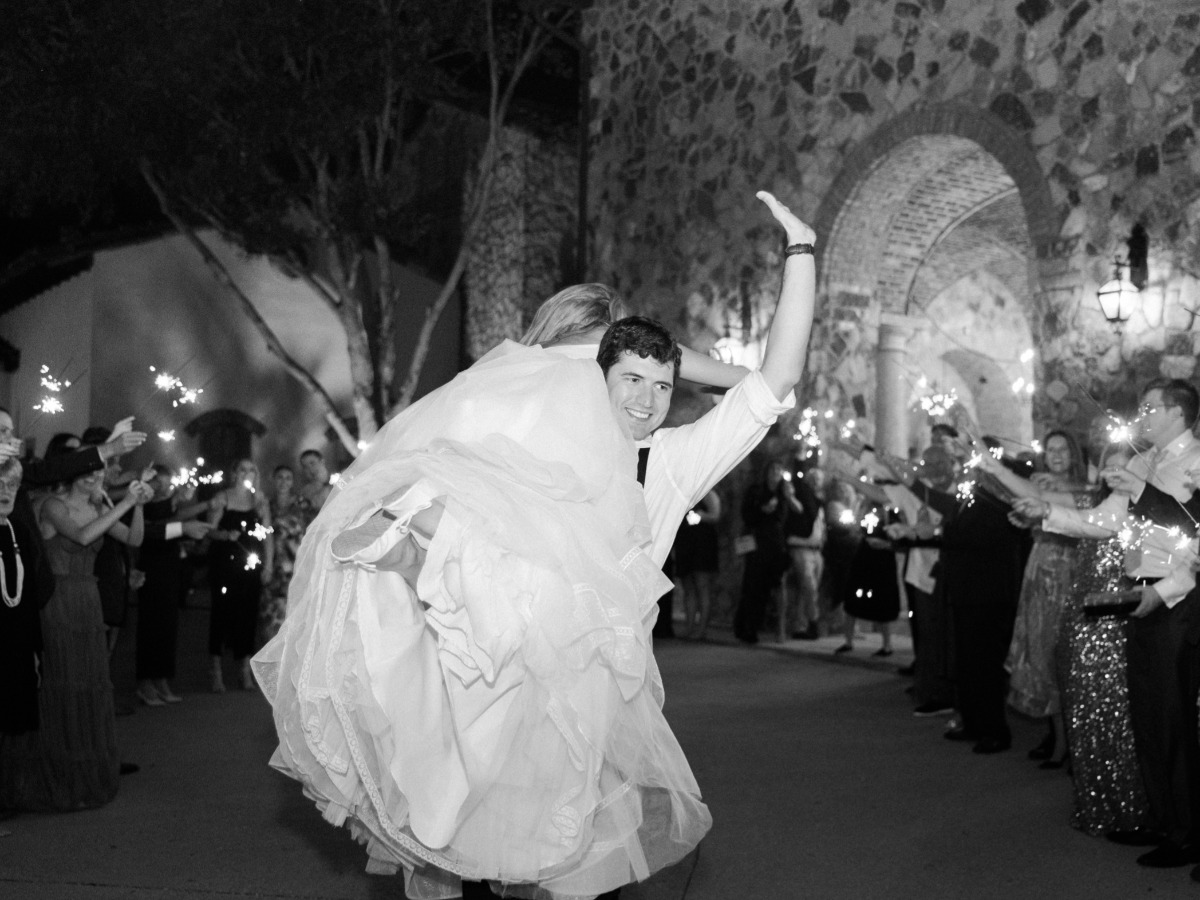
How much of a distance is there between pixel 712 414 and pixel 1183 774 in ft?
9.94

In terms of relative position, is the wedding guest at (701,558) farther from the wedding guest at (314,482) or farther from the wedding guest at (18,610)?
the wedding guest at (18,610)

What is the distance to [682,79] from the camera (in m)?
14.0

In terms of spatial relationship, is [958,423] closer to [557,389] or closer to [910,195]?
[557,389]

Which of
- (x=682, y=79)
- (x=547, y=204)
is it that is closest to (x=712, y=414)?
(x=682, y=79)

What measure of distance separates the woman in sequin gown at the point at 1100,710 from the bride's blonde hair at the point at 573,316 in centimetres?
306

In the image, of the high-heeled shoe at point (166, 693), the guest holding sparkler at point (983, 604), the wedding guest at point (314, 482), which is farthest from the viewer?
the wedding guest at point (314, 482)

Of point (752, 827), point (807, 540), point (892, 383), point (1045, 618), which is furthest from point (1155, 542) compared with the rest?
point (892, 383)

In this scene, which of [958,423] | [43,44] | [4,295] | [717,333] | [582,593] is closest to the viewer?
[582,593]

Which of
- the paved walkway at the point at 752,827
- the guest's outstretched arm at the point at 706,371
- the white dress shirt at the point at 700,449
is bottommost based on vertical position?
the paved walkway at the point at 752,827

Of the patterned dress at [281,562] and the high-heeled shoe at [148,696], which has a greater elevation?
the patterned dress at [281,562]

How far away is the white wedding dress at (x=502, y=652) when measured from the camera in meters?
2.84

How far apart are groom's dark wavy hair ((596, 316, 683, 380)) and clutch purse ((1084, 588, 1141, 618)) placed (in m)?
2.69

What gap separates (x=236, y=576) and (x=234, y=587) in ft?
0.27

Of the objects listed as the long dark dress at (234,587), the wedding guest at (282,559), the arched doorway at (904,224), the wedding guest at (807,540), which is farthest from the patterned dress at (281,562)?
the arched doorway at (904,224)
